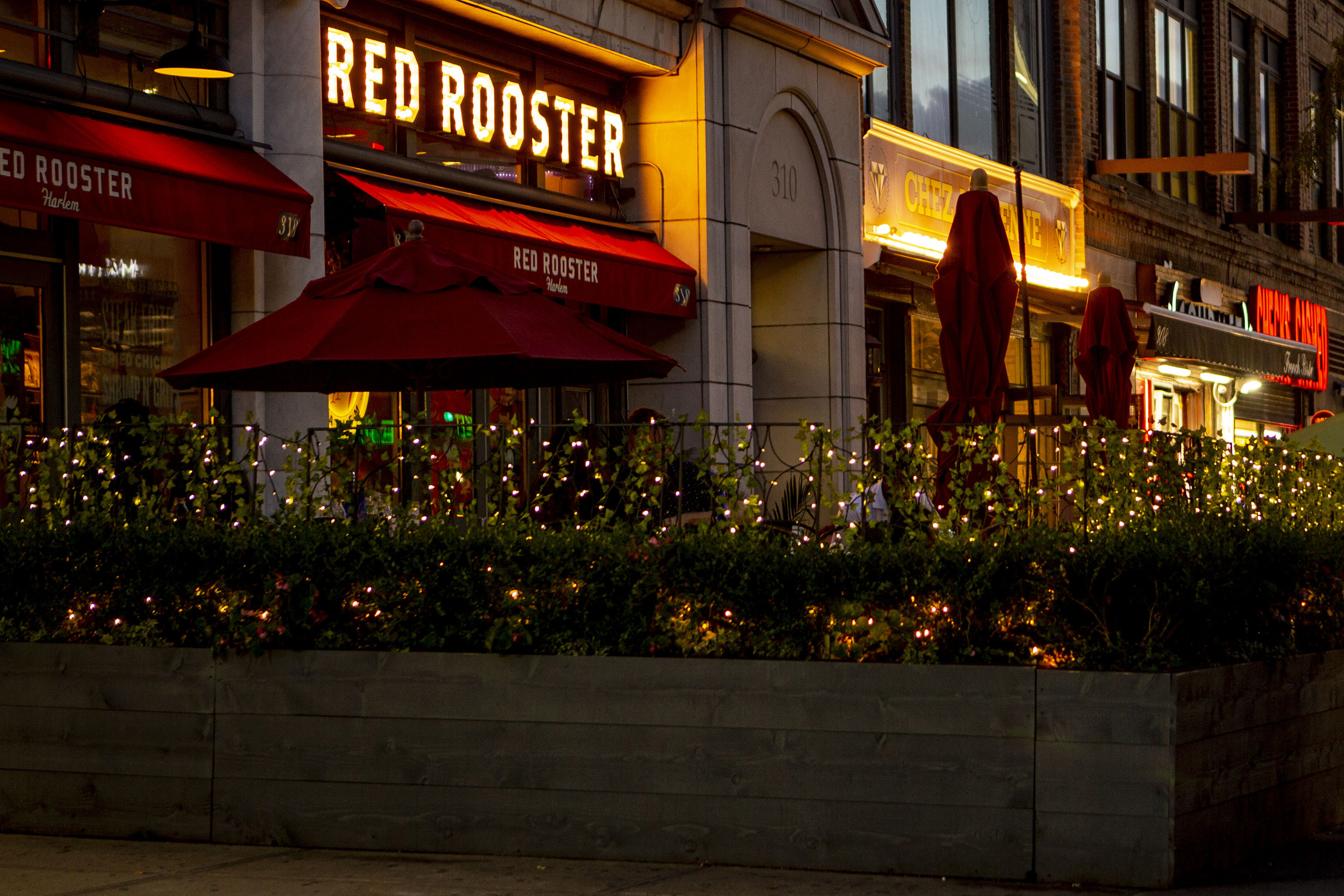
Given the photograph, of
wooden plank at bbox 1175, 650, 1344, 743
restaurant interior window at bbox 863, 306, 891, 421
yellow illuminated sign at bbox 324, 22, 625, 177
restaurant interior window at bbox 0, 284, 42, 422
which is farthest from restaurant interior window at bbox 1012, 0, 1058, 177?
wooden plank at bbox 1175, 650, 1344, 743

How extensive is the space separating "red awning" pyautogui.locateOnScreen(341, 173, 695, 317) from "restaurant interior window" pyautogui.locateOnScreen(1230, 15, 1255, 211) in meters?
19.8

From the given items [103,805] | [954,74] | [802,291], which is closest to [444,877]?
[103,805]

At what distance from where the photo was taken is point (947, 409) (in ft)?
37.3

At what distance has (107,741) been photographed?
779 centimetres

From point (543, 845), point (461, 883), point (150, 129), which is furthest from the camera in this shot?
point (150, 129)

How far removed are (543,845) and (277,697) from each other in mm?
1273

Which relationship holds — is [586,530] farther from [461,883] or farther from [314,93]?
[314,93]

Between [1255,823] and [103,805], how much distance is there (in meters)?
4.70

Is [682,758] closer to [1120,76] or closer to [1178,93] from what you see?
[1120,76]

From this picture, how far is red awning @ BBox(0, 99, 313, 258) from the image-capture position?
1127cm

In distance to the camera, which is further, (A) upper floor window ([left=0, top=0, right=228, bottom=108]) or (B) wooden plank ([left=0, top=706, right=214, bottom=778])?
(A) upper floor window ([left=0, top=0, right=228, bottom=108])

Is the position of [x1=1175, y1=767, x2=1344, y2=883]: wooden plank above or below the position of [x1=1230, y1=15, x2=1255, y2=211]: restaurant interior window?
below

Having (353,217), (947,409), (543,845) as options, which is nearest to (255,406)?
(353,217)

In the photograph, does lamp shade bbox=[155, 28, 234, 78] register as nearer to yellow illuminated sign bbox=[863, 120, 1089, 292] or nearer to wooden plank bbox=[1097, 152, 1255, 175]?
yellow illuminated sign bbox=[863, 120, 1089, 292]
